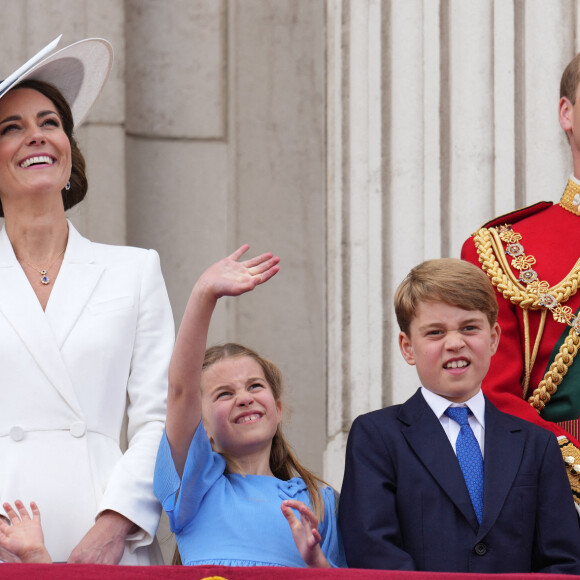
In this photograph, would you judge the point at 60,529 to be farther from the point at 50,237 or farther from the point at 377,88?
the point at 377,88

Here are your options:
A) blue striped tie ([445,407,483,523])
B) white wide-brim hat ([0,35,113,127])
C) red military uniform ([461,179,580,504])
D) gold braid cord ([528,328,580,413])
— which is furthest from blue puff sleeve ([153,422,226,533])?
white wide-brim hat ([0,35,113,127])

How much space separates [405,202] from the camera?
16.8 feet

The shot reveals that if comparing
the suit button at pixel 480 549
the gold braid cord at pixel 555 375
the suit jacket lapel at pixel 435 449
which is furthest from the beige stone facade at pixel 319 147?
the suit button at pixel 480 549

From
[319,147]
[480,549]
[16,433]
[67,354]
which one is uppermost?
[319,147]

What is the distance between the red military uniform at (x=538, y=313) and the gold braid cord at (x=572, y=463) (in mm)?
22

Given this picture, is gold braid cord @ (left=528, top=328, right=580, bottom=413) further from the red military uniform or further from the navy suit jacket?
the navy suit jacket

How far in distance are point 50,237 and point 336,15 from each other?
2.19 m

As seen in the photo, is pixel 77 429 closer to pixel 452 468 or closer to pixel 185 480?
pixel 185 480

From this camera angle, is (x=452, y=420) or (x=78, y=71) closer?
(x=452, y=420)

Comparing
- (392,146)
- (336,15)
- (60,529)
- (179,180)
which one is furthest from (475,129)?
(60,529)

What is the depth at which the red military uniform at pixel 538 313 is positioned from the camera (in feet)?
12.1

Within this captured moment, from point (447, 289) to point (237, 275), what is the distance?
0.59 m

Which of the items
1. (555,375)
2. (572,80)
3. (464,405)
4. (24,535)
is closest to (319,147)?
(572,80)

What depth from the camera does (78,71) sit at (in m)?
3.80
